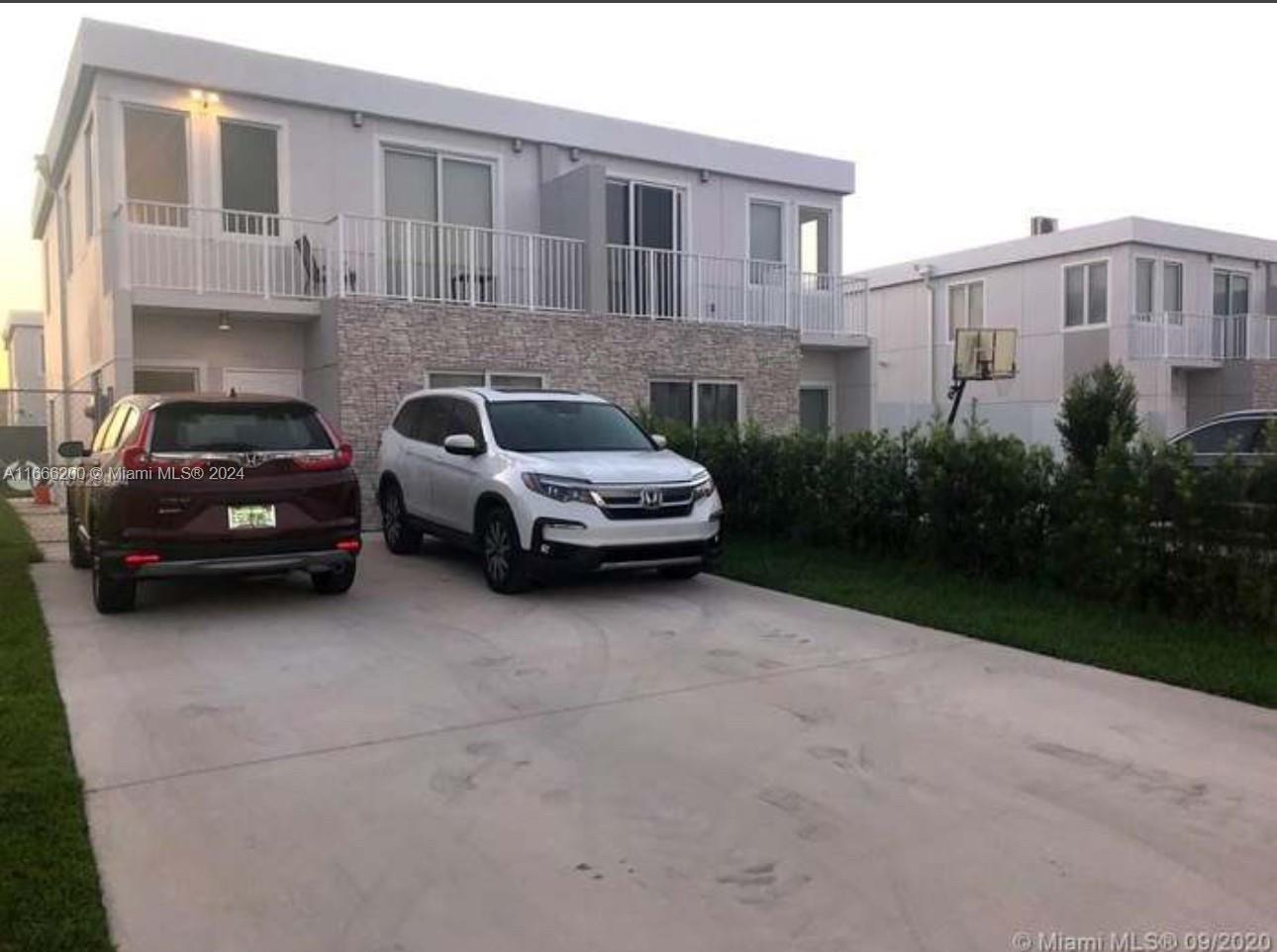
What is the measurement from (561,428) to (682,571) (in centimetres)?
171

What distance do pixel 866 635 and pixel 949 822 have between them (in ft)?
10.5

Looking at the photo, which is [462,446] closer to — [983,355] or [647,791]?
[647,791]

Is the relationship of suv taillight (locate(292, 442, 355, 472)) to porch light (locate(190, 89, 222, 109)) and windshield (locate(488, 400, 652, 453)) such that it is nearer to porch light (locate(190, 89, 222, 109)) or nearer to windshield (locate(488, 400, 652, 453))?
windshield (locate(488, 400, 652, 453))

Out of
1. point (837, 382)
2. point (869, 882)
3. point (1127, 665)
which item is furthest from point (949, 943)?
point (837, 382)

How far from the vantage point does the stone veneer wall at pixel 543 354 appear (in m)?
13.3

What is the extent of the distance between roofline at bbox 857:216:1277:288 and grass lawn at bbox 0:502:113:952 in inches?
811

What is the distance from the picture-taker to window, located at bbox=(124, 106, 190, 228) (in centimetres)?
1368

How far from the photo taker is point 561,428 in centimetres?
961

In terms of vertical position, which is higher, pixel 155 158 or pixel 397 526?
pixel 155 158

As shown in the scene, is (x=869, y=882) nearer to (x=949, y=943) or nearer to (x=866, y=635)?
(x=949, y=943)

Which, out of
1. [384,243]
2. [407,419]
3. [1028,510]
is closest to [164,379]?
[384,243]

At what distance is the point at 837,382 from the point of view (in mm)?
20094

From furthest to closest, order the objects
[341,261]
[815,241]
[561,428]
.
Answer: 1. [815,241]
2. [341,261]
3. [561,428]

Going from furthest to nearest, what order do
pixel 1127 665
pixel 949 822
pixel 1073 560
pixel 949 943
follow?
pixel 1073 560, pixel 1127 665, pixel 949 822, pixel 949 943
